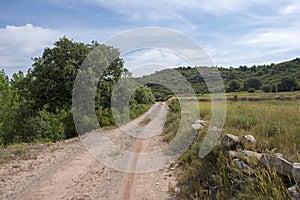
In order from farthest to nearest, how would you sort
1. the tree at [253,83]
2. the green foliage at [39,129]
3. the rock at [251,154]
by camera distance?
the tree at [253,83], the green foliage at [39,129], the rock at [251,154]

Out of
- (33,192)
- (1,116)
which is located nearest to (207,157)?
(33,192)

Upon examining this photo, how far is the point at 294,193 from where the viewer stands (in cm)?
363

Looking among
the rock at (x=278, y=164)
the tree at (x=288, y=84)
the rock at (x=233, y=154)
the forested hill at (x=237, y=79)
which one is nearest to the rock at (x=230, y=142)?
the rock at (x=233, y=154)

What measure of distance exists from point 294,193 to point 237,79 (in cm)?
3696

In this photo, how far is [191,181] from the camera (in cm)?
610

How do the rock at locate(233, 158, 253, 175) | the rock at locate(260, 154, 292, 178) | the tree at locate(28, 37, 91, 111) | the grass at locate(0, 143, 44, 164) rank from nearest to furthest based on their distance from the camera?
the rock at locate(260, 154, 292, 178), the rock at locate(233, 158, 253, 175), the grass at locate(0, 143, 44, 164), the tree at locate(28, 37, 91, 111)

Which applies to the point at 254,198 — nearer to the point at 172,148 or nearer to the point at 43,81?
the point at 172,148

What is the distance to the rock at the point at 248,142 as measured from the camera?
5.63 metres

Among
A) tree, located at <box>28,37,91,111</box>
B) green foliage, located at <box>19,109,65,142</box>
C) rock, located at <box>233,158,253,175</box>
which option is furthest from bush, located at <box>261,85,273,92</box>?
rock, located at <box>233,158,253,175</box>

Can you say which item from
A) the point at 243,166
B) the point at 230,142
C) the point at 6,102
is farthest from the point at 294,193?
the point at 6,102

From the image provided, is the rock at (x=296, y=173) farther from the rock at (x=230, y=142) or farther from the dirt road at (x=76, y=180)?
the dirt road at (x=76, y=180)

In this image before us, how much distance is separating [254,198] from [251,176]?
0.64 meters

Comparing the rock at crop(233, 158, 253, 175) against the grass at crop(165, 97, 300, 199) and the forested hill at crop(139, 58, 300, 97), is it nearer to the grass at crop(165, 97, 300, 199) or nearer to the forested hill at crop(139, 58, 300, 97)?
the grass at crop(165, 97, 300, 199)

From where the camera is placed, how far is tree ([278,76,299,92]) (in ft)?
105
